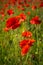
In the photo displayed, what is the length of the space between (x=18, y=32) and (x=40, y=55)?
390 mm

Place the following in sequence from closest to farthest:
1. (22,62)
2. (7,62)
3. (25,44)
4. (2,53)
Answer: (25,44)
(22,62)
(7,62)
(2,53)

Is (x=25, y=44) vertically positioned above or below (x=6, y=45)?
above

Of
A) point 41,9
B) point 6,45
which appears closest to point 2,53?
point 6,45

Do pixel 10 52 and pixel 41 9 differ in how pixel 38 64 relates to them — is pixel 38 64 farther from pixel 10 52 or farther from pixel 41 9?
pixel 41 9

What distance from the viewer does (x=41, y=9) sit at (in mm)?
2201

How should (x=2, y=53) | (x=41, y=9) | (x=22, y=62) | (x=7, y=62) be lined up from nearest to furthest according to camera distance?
(x=22, y=62) → (x=7, y=62) → (x=2, y=53) → (x=41, y=9)

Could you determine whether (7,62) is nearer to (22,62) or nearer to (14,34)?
(22,62)

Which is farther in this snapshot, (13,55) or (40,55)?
(13,55)

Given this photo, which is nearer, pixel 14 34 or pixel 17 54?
pixel 17 54

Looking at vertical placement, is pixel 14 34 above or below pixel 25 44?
below

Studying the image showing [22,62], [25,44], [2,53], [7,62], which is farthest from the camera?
[2,53]

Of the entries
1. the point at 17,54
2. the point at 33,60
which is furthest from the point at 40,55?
the point at 17,54

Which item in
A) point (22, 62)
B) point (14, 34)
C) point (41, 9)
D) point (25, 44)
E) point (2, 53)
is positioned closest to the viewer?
point (25, 44)

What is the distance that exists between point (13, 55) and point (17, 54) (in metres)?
0.04
